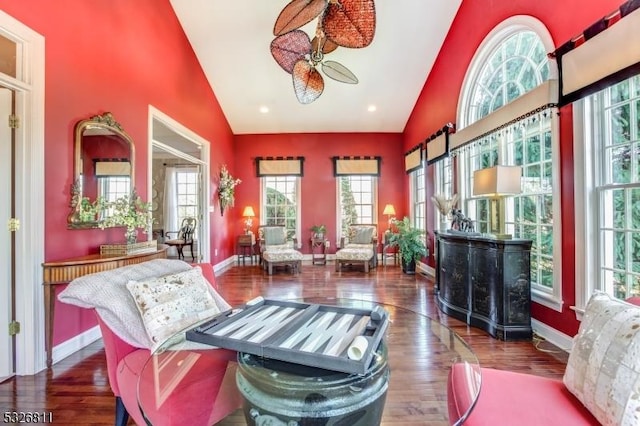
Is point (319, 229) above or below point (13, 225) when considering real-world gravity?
below

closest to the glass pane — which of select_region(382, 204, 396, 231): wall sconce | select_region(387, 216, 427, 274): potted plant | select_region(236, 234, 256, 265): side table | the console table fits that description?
the console table

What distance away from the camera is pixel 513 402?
3.85 feet

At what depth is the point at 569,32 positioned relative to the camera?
2.48 metres

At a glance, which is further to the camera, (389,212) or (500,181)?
(389,212)

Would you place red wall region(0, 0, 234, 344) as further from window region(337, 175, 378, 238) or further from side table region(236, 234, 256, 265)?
window region(337, 175, 378, 238)

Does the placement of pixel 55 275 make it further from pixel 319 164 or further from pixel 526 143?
pixel 319 164

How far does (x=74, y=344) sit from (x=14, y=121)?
183 cm

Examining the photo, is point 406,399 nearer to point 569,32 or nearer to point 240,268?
point 569,32

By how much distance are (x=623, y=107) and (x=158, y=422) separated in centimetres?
335

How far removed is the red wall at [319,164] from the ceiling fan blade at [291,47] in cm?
403

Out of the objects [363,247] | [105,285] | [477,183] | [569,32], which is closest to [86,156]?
[105,285]

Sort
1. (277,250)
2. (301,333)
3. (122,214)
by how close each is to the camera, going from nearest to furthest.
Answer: (301,333), (122,214), (277,250)

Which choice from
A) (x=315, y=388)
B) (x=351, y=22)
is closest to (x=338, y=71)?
(x=351, y=22)

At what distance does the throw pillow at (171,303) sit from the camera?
155 cm
